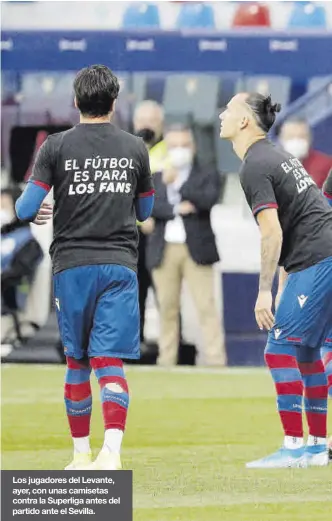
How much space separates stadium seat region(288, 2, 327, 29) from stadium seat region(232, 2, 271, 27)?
26 cm

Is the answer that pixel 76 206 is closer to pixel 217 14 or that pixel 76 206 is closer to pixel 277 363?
pixel 277 363

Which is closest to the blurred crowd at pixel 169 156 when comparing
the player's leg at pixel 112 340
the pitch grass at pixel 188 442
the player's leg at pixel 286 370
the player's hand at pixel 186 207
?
the player's hand at pixel 186 207

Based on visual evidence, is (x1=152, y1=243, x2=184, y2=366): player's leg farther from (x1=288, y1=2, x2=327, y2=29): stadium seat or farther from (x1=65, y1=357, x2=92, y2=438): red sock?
(x1=65, y1=357, x2=92, y2=438): red sock

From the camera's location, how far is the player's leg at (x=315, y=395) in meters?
8.88

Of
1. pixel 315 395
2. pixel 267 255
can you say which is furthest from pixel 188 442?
pixel 267 255

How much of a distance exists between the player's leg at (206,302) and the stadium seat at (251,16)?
7.74ft

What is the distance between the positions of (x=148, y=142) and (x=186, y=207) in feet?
2.61

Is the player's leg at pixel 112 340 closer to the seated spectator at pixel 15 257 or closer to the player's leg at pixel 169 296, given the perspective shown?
the player's leg at pixel 169 296

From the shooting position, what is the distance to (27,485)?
687 centimetres

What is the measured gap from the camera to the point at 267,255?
8.52 metres

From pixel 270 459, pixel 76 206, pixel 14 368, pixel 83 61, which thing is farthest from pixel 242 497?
pixel 83 61

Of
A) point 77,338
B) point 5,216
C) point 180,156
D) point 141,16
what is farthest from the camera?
point 141,16

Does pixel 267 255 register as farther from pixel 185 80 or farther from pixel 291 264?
pixel 185 80

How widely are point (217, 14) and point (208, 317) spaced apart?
3.12 m
